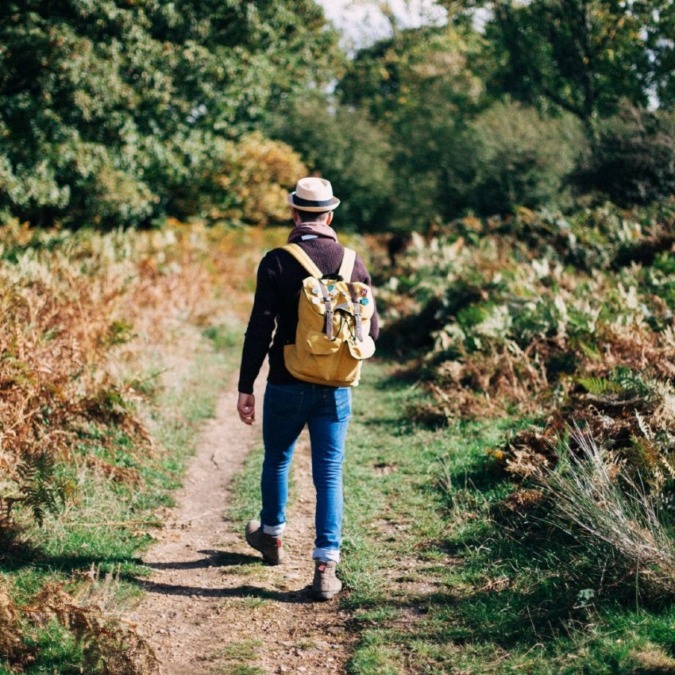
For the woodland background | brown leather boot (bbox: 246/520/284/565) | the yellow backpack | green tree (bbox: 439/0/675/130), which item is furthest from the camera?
green tree (bbox: 439/0/675/130)

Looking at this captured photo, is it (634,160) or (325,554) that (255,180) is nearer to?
(634,160)

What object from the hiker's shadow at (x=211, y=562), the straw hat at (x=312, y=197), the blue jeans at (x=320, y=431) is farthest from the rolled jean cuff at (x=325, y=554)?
the straw hat at (x=312, y=197)

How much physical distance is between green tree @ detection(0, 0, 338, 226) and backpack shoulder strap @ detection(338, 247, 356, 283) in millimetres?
8946

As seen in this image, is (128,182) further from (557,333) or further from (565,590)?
(565,590)

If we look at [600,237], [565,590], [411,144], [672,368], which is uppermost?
[411,144]

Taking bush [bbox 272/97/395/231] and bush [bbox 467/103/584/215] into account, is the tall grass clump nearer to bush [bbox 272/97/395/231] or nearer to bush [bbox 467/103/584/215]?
bush [bbox 467/103/584/215]

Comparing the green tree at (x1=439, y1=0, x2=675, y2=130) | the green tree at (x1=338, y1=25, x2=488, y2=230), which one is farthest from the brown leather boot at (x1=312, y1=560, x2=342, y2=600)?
the green tree at (x1=338, y1=25, x2=488, y2=230)

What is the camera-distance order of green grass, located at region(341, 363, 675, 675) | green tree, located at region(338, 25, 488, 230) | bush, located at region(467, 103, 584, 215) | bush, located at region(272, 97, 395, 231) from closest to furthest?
green grass, located at region(341, 363, 675, 675) < bush, located at region(467, 103, 584, 215) < green tree, located at region(338, 25, 488, 230) < bush, located at region(272, 97, 395, 231)

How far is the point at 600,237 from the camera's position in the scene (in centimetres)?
1193

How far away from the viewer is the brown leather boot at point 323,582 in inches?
177

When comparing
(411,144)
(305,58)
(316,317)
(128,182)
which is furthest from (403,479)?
(411,144)

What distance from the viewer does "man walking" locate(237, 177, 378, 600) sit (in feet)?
14.5

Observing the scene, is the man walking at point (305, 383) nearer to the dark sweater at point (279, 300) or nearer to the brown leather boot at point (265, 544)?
the dark sweater at point (279, 300)

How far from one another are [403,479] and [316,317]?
2.66 metres
